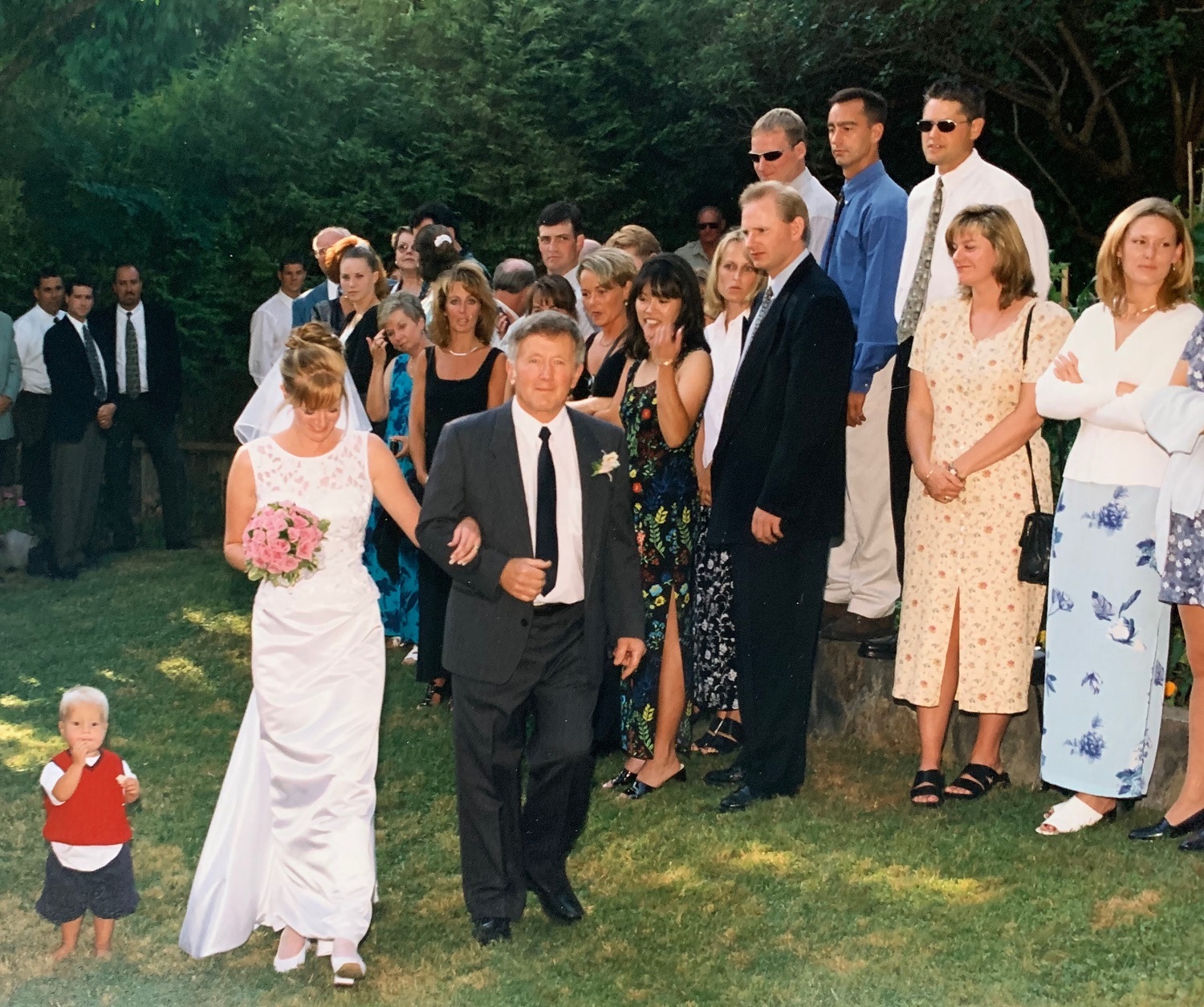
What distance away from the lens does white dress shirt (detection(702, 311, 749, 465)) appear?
714 centimetres

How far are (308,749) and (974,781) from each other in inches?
112

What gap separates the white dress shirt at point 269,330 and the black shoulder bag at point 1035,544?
27.8 ft

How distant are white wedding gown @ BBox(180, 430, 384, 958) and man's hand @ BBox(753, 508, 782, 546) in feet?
5.69

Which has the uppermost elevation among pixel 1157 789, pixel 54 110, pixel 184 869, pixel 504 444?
pixel 54 110

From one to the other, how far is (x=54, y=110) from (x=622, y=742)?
11.3 meters

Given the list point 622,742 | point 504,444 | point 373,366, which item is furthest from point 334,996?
point 373,366

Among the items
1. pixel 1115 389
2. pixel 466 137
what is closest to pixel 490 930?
pixel 1115 389

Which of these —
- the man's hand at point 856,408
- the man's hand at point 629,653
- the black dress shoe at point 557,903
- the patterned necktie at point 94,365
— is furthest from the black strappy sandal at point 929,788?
the patterned necktie at point 94,365

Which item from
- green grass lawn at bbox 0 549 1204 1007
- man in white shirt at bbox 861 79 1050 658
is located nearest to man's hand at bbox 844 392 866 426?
man in white shirt at bbox 861 79 1050 658

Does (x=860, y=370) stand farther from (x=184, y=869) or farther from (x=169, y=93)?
(x=169, y=93)

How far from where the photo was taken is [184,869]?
651cm

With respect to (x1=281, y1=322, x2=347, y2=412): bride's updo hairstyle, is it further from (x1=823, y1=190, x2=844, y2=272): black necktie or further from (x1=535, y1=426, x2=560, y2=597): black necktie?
(x1=823, y1=190, x2=844, y2=272): black necktie

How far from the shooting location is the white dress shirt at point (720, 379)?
7.14 metres

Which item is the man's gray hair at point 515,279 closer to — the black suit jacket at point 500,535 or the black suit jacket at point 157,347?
the black suit jacket at point 500,535
